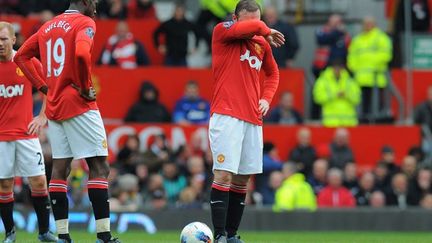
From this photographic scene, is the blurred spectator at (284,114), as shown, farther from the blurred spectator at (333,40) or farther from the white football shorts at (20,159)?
the white football shorts at (20,159)

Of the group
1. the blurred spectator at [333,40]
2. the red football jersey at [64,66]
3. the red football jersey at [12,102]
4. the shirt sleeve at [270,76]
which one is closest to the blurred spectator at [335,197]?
the blurred spectator at [333,40]

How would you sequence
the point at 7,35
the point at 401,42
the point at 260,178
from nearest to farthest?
1. the point at 7,35
2. the point at 260,178
3. the point at 401,42

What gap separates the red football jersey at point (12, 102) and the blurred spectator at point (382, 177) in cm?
939

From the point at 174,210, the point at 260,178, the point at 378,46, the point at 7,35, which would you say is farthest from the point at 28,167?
the point at 378,46

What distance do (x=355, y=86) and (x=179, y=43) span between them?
137 inches

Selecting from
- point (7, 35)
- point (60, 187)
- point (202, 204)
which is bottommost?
point (202, 204)

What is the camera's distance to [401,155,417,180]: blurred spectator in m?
21.3

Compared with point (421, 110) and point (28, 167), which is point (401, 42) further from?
point (28, 167)

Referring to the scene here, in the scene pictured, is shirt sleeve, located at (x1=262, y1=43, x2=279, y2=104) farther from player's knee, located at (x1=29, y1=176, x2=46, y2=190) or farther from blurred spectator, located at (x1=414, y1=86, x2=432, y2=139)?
blurred spectator, located at (x1=414, y1=86, x2=432, y2=139)

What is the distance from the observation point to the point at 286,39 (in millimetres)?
23469

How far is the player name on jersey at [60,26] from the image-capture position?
456 inches

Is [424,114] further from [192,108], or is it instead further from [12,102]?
[12,102]

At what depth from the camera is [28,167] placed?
13227 mm

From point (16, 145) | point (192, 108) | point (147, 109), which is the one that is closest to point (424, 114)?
point (192, 108)
